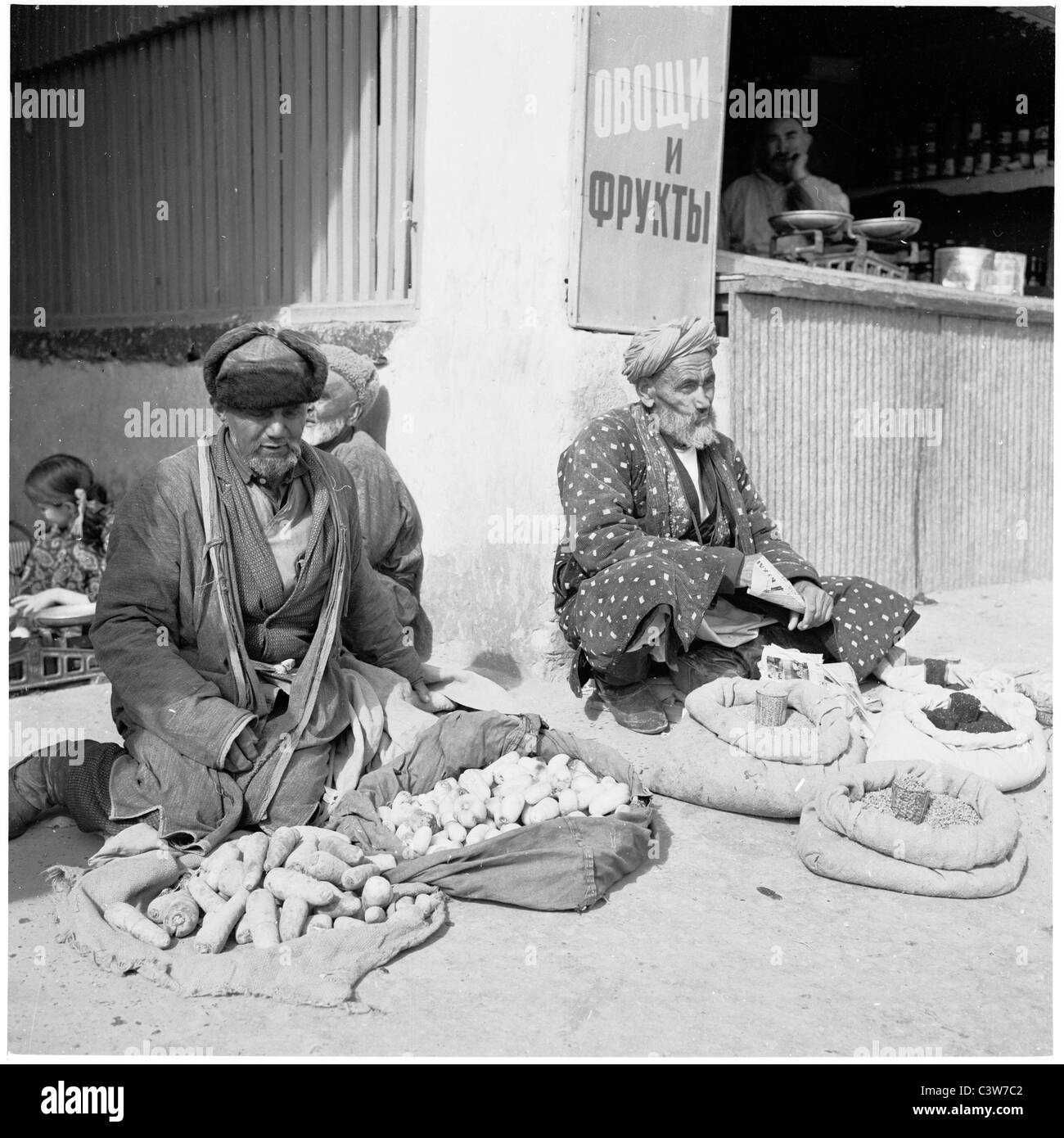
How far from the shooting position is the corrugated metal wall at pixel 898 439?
634 centimetres

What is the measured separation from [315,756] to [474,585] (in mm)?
2089

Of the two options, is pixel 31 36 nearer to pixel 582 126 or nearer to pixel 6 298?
pixel 582 126

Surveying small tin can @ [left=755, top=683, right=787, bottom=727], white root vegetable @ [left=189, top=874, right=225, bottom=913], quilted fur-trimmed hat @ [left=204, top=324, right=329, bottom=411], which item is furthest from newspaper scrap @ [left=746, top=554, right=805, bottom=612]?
white root vegetable @ [left=189, top=874, right=225, bottom=913]

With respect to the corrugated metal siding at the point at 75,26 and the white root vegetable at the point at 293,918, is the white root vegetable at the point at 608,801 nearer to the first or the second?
the white root vegetable at the point at 293,918

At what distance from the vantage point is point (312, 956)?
9.25ft

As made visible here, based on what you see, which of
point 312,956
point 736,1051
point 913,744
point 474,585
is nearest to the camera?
point 736,1051

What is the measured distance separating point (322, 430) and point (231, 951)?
2.95 metres

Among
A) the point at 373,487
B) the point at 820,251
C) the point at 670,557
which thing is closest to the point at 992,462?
the point at 820,251

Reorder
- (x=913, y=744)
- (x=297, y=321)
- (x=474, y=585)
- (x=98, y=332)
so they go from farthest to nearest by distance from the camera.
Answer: (x=98, y=332) → (x=297, y=321) → (x=474, y=585) → (x=913, y=744)

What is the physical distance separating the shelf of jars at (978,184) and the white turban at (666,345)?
595cm

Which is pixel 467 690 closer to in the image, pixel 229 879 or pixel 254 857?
pixel 254 857

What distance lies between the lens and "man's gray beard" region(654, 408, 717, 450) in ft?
16.1

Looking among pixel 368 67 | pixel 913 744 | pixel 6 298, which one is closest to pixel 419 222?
pixel 368 67

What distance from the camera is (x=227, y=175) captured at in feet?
22.3
